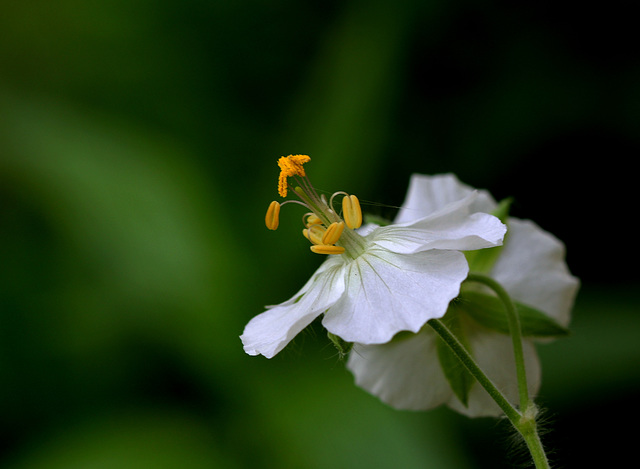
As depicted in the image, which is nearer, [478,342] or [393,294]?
[393,294]

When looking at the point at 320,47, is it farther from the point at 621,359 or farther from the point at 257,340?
the point at 257,340

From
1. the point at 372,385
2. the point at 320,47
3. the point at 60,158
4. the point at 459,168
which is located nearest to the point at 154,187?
the point at 60,158

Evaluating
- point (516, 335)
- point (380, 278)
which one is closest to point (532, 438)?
point (516, 335)

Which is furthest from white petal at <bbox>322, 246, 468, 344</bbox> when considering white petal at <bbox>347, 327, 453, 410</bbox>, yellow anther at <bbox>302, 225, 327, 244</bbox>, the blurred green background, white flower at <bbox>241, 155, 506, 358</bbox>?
the blurred green background

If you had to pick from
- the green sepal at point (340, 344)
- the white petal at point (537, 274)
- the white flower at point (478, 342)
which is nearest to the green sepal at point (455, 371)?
the white flower at point (478, 342)

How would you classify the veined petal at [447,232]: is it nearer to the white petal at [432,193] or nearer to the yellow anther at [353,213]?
the yellow anther at [353,213]

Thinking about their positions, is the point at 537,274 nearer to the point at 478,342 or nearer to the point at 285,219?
the point at 478,342
